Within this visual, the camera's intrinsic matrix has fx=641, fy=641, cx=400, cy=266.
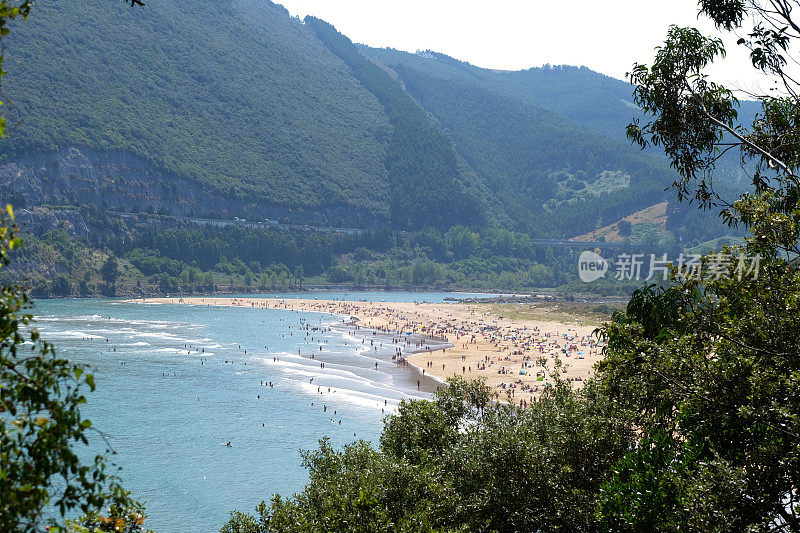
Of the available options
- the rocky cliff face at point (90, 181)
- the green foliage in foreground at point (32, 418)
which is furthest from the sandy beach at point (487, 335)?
the rocky cliff face at point (90, 181)

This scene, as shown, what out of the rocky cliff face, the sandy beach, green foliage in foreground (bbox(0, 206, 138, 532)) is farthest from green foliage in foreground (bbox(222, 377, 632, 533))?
the rocky cliff face

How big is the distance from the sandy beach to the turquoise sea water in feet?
22.9

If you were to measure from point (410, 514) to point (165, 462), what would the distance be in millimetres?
31311

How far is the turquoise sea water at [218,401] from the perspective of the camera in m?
35.2

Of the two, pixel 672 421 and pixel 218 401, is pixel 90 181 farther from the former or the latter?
pixel 672 421

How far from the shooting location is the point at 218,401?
53.7 m

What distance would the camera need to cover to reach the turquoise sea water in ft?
115

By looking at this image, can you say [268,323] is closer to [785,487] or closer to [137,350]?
[137,350]

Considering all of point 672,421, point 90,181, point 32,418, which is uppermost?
point 90,181

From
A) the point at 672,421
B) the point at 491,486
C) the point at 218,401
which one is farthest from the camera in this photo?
the point at 218,401

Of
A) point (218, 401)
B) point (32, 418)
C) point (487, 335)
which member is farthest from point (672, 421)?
point (487, 335)

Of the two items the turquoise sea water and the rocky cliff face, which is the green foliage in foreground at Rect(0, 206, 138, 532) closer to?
the turquoise sea water

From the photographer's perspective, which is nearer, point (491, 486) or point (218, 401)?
point (491, 486)

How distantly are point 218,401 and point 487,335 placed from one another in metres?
48.6
